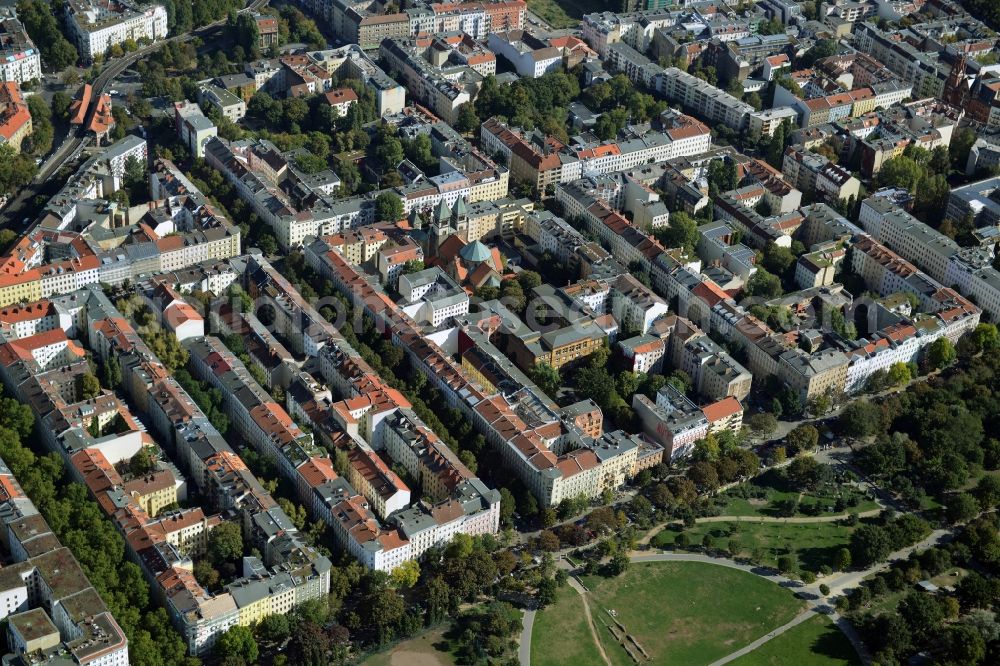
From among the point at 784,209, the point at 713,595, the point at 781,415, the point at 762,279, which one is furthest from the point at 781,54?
the point at 713,595

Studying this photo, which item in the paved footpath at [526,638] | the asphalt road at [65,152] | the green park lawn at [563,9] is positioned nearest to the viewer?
the paved footpath at [526,638]

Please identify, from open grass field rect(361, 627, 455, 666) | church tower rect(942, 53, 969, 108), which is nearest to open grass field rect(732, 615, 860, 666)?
open grass field rect(361, 627, 455, 666)

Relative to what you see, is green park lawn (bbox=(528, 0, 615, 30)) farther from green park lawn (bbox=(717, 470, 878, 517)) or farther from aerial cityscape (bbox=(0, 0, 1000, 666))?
green park lawn (bbox=(717, 470, 878, 517))

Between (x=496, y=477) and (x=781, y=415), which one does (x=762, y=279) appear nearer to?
(x=781, y=415)

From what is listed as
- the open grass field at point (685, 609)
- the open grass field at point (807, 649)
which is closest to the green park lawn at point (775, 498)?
the open grass field at point (685, 609)

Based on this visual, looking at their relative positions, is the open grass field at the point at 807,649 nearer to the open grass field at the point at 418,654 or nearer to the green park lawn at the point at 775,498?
the green park lawn at the point at 775,498
